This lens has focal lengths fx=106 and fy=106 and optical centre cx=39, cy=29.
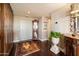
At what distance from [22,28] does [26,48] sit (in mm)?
387

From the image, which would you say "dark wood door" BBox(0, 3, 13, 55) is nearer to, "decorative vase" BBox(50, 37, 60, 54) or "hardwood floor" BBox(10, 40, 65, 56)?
"hardwood floor" BBox(10, 40, 65, 56)

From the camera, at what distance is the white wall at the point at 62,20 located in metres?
1.94

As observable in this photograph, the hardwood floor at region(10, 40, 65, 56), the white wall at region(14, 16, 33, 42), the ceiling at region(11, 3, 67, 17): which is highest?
the ceiling at region(11, 3, 67, 17)

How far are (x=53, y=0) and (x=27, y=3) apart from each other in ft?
1.51

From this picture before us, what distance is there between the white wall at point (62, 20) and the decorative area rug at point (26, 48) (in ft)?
1.62

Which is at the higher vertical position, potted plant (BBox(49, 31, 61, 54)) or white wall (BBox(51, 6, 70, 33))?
white wall (BBox(51, 6, 70, 33))

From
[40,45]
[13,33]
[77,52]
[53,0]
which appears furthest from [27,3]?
[77,52]

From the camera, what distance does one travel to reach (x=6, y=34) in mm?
1854

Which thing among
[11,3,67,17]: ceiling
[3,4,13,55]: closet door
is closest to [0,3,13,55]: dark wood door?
[3,4,13,55]: closet door

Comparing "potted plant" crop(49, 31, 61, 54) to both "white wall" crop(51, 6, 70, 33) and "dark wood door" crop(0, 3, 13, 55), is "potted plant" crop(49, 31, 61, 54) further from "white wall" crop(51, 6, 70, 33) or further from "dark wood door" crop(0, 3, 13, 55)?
"dark wood door" crop(0, 3, 13, 55)

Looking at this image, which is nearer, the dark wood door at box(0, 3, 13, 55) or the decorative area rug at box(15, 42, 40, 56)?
the dark wood door at box(0, 3, 13, 55)

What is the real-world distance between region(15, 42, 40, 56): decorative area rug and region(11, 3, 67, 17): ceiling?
22.0 inches

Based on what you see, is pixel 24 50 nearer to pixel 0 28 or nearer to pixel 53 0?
pixel 0 28

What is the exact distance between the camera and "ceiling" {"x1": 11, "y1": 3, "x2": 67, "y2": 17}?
1887mm
